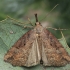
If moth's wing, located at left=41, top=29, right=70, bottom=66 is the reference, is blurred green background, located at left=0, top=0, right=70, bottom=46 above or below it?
above

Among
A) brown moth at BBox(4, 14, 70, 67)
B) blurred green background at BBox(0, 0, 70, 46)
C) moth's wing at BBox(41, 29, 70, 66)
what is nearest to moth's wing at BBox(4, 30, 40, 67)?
brown moth at BBox(4, 14, 70, 67)

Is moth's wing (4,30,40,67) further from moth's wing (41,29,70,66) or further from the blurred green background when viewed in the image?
the blurred green background

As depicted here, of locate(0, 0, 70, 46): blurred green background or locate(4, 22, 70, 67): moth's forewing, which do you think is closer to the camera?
locate(4, 22, 70, 67): moth's forewing

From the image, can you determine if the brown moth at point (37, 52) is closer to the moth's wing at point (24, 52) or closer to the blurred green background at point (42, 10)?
the moth's wing at point (24, 52)

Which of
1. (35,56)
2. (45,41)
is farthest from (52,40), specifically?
(35,56)

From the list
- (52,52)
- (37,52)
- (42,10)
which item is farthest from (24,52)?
(42,10)
